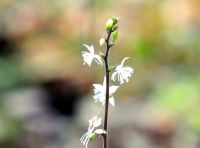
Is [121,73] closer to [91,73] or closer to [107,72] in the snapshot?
[107,72]

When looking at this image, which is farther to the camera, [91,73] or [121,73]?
[91,73]

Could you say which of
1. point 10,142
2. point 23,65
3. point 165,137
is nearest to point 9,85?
point 23,65

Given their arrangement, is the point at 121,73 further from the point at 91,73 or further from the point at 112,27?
the point at 91,73

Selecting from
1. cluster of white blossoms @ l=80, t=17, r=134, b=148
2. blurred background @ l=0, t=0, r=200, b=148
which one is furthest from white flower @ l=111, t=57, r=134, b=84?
blurred background @ l=0, t=0, r=200, b=148

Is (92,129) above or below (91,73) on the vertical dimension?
below

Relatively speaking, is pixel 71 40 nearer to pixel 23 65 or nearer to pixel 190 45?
pixel 23 65

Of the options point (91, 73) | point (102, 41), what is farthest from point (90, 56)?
point (91, 73)

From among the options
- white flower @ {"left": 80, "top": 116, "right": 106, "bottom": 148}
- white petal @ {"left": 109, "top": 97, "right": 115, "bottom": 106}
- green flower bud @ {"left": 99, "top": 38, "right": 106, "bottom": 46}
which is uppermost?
green flower bud @ {"left": 99, "top": 38, "right": 106, "bottom": 46}

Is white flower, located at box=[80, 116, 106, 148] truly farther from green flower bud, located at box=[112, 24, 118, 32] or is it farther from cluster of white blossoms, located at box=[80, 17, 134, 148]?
green flower bud, located at box=[112, 24, 118, 32]
